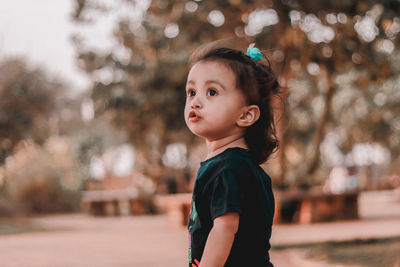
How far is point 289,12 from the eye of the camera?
35.0 ft

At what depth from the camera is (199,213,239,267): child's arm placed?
5.80 ft

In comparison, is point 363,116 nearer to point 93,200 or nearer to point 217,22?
point 93,200

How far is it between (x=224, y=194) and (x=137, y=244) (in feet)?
24.4

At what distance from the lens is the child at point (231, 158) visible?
1.79 meters

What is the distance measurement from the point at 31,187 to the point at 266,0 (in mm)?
12411

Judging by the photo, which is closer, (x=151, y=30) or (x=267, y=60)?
(x=267, y=60)

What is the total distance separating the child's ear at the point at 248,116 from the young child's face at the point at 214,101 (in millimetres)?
15

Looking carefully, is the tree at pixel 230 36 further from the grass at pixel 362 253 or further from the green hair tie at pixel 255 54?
the green hair tie at pixel 255 54

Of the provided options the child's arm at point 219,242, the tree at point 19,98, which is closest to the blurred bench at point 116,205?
the tree at point 19,98

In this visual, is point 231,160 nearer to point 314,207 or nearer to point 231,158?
point 231,158

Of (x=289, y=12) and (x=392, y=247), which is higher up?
(x=289, y=12)

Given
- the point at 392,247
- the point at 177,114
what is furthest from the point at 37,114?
the point at 392,247

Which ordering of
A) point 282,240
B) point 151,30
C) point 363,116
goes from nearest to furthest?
point 282,240, point 151,30, point 363,116

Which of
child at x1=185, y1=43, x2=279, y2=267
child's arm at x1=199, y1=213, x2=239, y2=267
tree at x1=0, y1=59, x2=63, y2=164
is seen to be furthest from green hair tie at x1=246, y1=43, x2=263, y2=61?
tree at x1=0, y1=59, x2=63, y2=164
